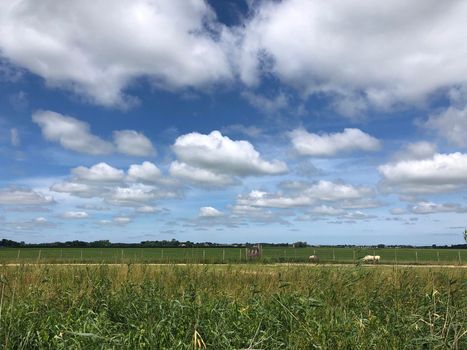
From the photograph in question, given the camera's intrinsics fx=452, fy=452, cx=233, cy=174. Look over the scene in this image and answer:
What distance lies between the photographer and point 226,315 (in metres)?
6.88

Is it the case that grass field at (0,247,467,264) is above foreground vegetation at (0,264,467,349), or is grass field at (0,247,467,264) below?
above

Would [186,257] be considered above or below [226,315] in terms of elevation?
above

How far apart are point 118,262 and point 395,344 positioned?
30.3 feet

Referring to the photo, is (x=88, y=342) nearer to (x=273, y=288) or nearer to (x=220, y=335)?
(x=220, y=335)

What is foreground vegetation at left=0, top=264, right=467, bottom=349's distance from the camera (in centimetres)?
560

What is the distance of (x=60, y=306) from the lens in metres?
7.49

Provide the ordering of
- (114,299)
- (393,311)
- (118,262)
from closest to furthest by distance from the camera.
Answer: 1. (393,311)
2. (114,299)
3. (118,262)

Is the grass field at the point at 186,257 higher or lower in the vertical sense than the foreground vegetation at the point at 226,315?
higher

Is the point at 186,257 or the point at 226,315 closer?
the point at 226,315

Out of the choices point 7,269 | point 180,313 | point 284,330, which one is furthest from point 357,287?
point 7,269

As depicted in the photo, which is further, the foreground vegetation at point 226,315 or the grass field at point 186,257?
the grass field at point 186,257

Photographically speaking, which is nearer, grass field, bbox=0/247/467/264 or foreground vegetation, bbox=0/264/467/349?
foreground vegetation, bbox=0/264/467/349

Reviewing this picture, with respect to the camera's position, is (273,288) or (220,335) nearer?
→ (220,335)

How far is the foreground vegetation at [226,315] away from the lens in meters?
5.60
